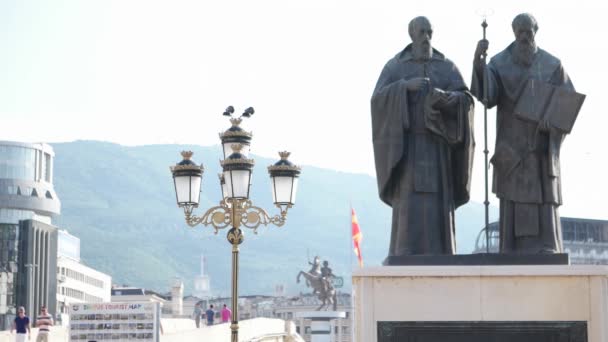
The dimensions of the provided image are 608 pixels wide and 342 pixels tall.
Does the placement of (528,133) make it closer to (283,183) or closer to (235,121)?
(283,183)

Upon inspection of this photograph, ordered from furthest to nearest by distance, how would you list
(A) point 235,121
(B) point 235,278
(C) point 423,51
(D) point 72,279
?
(D) point 72,279 < (A) point 235,121 < (B) point 235,278 < (C) point 423,51

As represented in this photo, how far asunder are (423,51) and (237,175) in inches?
250

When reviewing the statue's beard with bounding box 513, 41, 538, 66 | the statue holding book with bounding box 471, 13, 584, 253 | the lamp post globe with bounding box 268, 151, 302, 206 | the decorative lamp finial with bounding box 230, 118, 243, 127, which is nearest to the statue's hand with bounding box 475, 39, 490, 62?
the statue holding book with bounding box 471, 13, 584, 253

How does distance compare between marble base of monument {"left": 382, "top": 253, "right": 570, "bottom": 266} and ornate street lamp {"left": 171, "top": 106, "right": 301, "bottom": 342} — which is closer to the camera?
marble base of monument {"left": 382, "top": 253, "right": 570, "bottom": 266}

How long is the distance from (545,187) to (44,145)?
127616mm

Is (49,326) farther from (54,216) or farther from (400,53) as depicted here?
(54,216)

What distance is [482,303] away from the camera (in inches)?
577

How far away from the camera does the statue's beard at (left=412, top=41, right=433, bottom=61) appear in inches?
631

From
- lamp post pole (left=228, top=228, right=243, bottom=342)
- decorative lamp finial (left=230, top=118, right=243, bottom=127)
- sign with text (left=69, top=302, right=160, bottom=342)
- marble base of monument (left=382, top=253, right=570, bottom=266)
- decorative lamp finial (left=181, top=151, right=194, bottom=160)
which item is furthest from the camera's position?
sign with text (left=69, top=302, right=160, bottom=342)

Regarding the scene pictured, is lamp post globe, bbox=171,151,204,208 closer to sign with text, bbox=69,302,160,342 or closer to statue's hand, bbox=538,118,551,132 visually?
statue's hand, bbox=538,118,551,132

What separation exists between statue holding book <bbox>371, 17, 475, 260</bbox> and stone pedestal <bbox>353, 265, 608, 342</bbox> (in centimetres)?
79

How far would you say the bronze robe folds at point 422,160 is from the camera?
1559 centimetres

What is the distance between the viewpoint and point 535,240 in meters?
15.4

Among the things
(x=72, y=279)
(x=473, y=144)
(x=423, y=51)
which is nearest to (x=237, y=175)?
(x=423, y=51)
